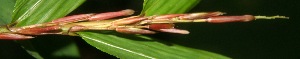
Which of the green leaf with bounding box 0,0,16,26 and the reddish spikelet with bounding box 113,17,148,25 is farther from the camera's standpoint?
the green leaf with bounding box 0,0,16,26

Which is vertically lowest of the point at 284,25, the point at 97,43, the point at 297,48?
the point at 297,48

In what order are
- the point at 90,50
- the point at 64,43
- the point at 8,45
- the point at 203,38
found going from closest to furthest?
1. the point at 64,43
2. the point at 8,45
3. the point at 90,50
4. the point at 203,38

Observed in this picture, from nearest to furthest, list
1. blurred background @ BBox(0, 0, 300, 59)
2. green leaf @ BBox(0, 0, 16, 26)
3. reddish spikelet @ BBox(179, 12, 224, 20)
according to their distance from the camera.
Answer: reddish spikelet @ BBox(179, 12, 224, 20)
green leaf @ BBox(0, 0, 16, 26)
blurred background @ BBox(0, 0, 300, 59)

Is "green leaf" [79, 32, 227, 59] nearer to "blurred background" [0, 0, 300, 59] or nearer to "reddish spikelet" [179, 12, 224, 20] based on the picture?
"reddish spikelet" [179, 12, 224, 20]

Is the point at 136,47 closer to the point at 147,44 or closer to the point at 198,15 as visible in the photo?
the point at 147,44

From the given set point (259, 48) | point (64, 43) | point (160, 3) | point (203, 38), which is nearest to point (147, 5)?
point (160, 3)

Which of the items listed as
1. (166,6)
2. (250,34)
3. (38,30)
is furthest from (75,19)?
(250,34)

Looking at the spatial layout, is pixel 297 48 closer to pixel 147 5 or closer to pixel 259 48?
pixel 259 48

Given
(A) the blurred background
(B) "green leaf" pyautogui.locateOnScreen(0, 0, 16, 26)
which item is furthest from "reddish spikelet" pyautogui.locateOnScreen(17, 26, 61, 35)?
(A) the blurred background

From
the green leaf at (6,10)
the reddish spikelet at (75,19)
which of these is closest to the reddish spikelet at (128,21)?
the reddish spikelet at (75,19)
